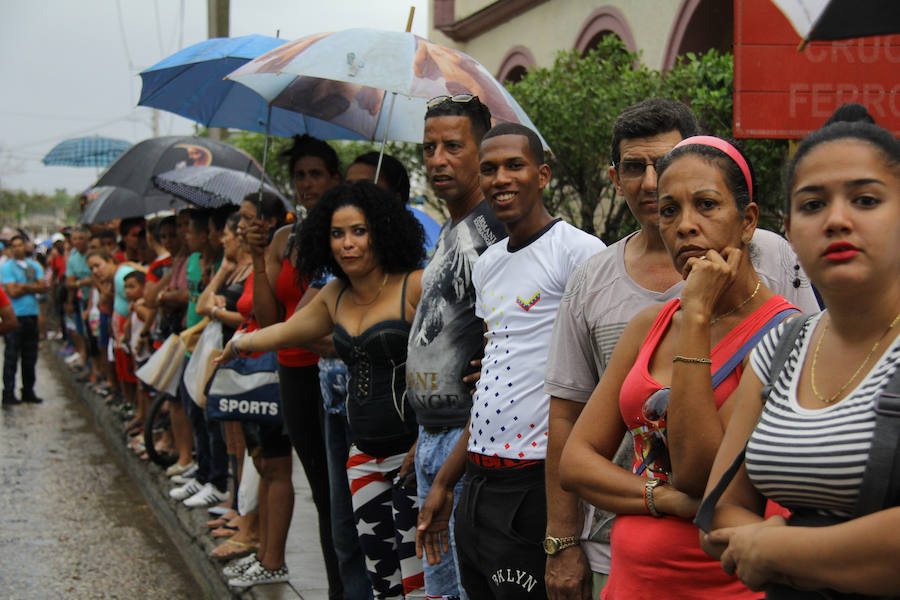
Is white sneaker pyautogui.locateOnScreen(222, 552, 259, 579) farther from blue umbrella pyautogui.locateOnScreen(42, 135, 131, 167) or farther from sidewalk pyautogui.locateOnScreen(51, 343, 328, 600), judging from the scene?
blue umbrella pyautogui.locateOnScreen(42, 135, 131, 167)

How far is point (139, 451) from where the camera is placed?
10.1 m

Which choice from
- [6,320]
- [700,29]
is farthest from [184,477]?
[700,29]

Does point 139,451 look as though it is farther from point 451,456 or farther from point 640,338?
point 640,338

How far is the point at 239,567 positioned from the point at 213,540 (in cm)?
93

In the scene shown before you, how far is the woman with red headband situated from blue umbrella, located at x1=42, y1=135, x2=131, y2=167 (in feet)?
51.4

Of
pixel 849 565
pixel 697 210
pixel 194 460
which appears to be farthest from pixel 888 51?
pixel 194 460

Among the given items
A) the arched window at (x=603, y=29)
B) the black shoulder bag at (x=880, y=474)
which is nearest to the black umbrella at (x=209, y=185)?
the black shoulder bag at (x=880, y=474)

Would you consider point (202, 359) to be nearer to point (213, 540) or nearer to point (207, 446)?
point (213, 540)

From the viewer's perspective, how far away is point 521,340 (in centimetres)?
325

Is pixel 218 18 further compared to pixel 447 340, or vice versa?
pixel 218 18

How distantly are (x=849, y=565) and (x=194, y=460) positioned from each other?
26.6ft

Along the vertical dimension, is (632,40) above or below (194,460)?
above

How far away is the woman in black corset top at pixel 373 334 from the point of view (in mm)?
4188

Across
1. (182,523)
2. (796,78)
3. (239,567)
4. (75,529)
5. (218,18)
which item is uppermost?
(218,18)
